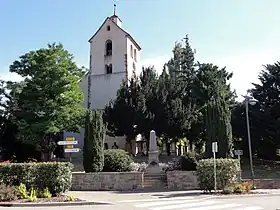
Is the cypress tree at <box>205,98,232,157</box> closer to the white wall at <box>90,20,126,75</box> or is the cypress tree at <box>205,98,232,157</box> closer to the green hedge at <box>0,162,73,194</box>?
the green hedge at <box>0,162,73,194</box>

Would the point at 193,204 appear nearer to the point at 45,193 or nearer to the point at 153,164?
the point at 45,193

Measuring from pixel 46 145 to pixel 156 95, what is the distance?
12.8 m

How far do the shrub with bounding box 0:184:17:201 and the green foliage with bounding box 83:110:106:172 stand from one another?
7.45 m

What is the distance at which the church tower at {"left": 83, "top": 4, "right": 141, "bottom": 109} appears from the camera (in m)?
44.8

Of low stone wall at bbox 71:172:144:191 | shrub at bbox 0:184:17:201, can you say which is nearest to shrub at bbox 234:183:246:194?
low stone wall at bbox 71:172:144:191

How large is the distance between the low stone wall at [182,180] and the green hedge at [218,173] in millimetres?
2513

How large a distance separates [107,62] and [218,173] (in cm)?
3039

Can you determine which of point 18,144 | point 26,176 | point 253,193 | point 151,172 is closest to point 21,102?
point 18,144

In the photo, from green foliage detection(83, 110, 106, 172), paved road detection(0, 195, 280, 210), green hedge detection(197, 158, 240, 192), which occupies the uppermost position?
green foliage detection(83, 110, 106, 172)

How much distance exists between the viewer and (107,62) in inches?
1795

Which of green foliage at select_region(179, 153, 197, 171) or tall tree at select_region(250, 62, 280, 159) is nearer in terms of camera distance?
green foliage at select_region(179, 153, 197, 171)

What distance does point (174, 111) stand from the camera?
36469mm

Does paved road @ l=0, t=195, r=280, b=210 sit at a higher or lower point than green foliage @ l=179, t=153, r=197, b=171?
lower

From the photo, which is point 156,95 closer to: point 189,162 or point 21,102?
point 21,102
